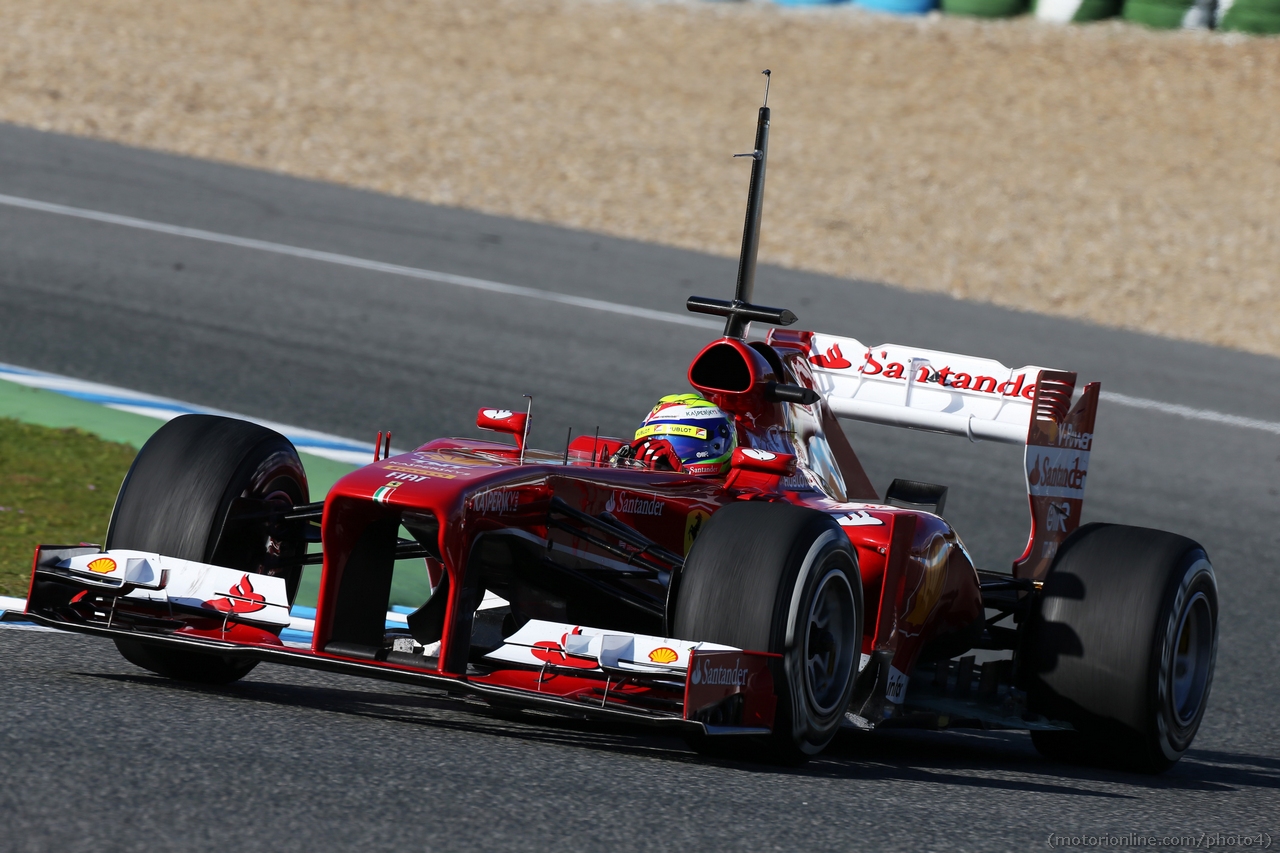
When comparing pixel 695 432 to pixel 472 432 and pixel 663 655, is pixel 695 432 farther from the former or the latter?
pixel 472 432

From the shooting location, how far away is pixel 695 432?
5.55 m

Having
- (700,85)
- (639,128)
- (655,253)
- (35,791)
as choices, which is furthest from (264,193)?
(35,791)

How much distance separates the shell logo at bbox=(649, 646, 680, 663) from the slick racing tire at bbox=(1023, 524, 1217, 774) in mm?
1793

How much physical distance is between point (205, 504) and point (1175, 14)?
22.9 m

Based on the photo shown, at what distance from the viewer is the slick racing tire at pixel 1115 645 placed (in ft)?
18.4

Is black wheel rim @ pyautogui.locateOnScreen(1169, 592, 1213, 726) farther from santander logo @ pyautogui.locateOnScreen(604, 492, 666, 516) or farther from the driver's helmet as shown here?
santander logo @ pyautogui.locateOnScreen(604, 492, 666, 516)

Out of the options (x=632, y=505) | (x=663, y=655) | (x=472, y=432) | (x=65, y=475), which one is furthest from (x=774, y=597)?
(x=472, y=432)

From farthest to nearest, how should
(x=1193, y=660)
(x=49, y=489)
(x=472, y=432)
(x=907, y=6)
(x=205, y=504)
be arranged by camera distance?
(x=907, y=6) < (x=472, y=432) < (x=49, y=489) < (x=1193, y=660) < (x=205, y=504)

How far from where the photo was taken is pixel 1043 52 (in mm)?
25281

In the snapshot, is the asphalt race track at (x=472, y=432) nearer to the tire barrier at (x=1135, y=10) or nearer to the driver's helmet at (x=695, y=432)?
the driver's helmet at (x=695, y=432)

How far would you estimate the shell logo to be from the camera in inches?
173

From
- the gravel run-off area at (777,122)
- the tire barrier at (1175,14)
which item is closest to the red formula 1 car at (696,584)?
the gravel run-off area at (777,122)

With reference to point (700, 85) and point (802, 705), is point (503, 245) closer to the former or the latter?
point (700, 85)

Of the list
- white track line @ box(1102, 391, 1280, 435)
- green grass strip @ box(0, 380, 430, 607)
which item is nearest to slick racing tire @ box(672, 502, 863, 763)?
green grass strip @ box(0, 380, 430, 607)
